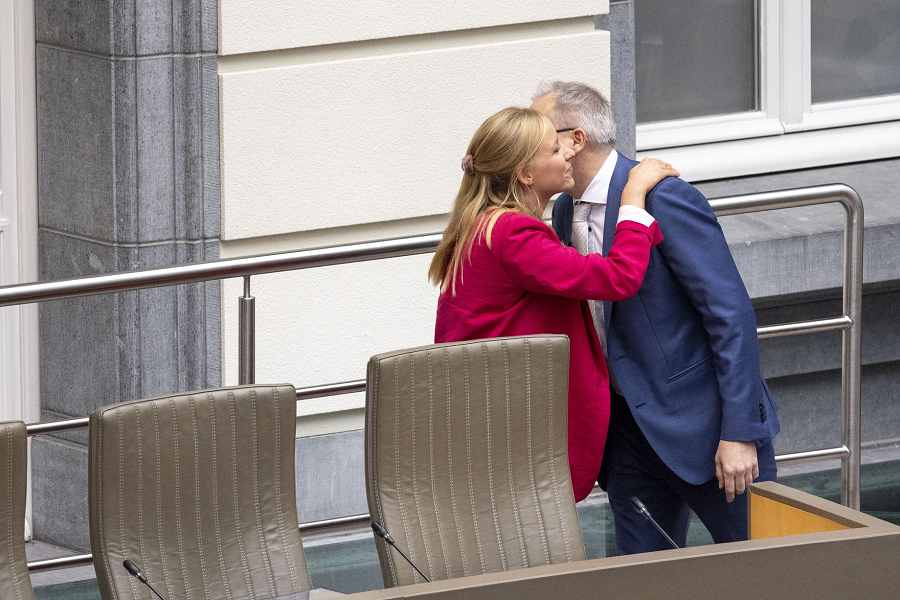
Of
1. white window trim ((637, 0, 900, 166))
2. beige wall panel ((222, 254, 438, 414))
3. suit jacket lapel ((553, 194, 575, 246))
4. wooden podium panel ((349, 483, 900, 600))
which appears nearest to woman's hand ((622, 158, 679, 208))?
suit jacket lapel ((553, 194, 575, 246))

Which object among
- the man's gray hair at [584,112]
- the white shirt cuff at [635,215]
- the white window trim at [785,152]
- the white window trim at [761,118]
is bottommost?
the white shirt cuff at [635,215]

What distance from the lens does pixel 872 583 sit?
3590mm

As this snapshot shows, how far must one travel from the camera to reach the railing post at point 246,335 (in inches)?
190

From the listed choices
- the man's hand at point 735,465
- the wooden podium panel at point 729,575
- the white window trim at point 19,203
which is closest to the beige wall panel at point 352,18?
the white window trim at point 19,203

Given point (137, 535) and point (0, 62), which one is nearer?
point (137, 535)

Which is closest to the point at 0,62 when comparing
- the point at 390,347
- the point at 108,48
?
the point at 108,48

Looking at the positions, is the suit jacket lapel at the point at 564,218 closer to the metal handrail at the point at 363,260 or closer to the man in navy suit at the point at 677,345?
the man in navy suit at the point at 677,345

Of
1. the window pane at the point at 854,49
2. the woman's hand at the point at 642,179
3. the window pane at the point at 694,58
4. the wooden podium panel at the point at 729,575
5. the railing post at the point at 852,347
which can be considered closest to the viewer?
the wooden podium panel at the point at 729,575

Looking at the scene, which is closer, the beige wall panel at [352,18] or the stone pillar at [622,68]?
the beige wall panel at [352,18]

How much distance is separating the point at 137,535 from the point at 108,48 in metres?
2.47

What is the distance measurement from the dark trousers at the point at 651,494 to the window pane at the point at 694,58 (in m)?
3.29

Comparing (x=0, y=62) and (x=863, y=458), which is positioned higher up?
(x=0, y=62)

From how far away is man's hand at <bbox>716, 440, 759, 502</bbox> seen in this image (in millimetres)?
4133

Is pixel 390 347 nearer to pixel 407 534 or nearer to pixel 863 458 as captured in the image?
pixel 863 458
